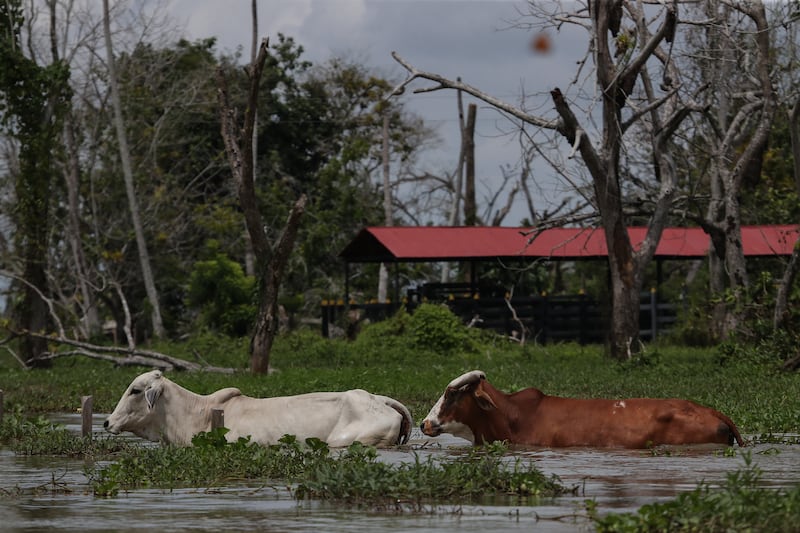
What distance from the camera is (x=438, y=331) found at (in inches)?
1312

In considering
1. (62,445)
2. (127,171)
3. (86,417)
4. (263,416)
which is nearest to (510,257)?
(127,171)

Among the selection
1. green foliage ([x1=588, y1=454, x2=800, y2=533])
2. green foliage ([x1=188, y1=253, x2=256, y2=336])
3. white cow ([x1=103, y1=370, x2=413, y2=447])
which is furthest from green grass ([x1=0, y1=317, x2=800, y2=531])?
green foliage ([x1=188, y1=253, x2=256, y2=336])

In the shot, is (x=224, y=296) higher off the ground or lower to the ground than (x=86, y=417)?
higher

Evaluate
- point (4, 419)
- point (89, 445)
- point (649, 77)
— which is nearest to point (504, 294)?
point (649, 77)

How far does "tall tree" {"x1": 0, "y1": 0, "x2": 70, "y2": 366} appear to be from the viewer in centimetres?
3102

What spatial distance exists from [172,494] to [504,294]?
29939 mm

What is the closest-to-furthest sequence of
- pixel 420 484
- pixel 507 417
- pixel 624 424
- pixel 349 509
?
1. pixel 349 509
2. pixel 420 484
3. pixel 624 424
4. pixel 507 417

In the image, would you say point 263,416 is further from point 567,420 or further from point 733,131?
point 733,131

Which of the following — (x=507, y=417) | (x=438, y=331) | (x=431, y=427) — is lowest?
(x=431, y=427)

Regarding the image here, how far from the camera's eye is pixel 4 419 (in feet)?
57.1

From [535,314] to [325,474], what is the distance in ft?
90.8

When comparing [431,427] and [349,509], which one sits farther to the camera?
[431,427]

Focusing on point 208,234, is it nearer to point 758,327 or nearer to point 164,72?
point 164,72

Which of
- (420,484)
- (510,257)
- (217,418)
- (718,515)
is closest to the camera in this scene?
(718,515)
